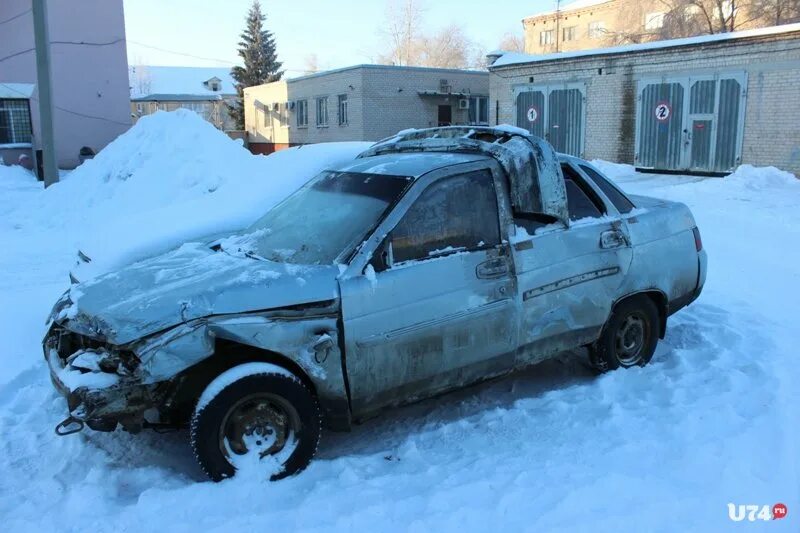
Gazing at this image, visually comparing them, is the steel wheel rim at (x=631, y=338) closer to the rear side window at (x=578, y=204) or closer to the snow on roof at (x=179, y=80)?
the rear side window at (x=578, y=204)

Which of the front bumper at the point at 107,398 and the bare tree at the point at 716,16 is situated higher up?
the bare tree at the point at 716,16

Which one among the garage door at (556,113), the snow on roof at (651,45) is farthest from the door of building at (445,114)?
the garage door at (556,113)

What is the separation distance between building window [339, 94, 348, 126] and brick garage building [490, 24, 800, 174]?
36.3ft

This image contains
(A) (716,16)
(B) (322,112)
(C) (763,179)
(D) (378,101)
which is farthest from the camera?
(A) (716,16)

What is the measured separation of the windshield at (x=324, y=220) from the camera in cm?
380

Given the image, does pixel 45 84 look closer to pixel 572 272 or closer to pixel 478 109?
pixel 572 272

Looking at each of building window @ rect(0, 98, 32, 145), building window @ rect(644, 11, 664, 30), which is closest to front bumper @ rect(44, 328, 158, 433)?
building window @ rect(0, 98, 32, 145)

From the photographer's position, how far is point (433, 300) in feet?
12.1

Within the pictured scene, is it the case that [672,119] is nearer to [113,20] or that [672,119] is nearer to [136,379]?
[136,379]

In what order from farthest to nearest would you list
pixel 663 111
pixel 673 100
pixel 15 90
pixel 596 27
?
1. pixel 596 27
2. pixel 15 90
3. pixel 663 111
4. pixel 673 100

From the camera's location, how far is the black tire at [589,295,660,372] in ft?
15.3

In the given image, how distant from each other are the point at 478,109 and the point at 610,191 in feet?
97.1

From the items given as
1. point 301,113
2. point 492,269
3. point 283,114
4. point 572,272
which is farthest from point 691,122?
point 283,114

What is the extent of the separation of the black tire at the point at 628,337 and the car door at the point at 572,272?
0.17 meters
